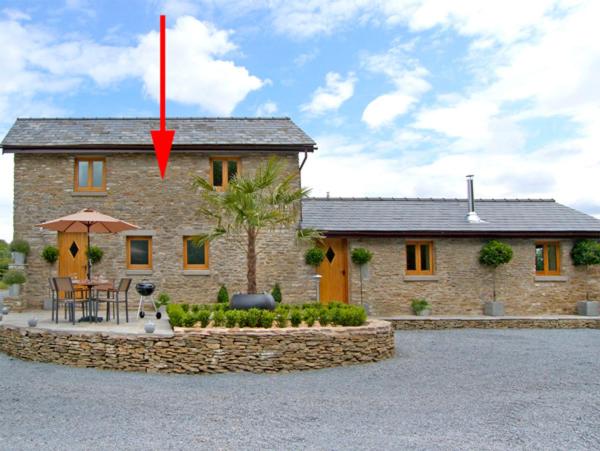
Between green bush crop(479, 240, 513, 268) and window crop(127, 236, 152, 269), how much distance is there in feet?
36.0

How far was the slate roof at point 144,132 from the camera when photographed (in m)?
17.1

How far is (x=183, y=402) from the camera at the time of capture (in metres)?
7.98

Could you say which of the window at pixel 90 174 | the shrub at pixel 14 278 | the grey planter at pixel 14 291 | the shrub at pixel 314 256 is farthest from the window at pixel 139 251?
the shrub at pixel 314 256

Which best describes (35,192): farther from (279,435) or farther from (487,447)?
(487,447)

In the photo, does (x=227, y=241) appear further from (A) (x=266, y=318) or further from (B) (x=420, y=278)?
(A) (x=266, y=318)

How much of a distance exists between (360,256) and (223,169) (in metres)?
5.31

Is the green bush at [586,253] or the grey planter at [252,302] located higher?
the green bush at [586,253]

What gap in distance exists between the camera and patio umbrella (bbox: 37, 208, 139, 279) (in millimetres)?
12445

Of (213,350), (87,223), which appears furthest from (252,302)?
(87,223)

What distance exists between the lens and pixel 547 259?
62.6ft

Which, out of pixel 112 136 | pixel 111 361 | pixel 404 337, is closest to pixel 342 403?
pixel 111 361

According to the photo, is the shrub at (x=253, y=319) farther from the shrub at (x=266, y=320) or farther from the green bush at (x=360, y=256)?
the green bush at (x=360, y=256)

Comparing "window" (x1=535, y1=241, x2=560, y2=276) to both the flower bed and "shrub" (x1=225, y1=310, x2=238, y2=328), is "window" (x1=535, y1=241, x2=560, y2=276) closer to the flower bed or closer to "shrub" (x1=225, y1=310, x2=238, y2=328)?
the flower bed

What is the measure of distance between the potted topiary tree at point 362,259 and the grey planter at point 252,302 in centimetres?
575
